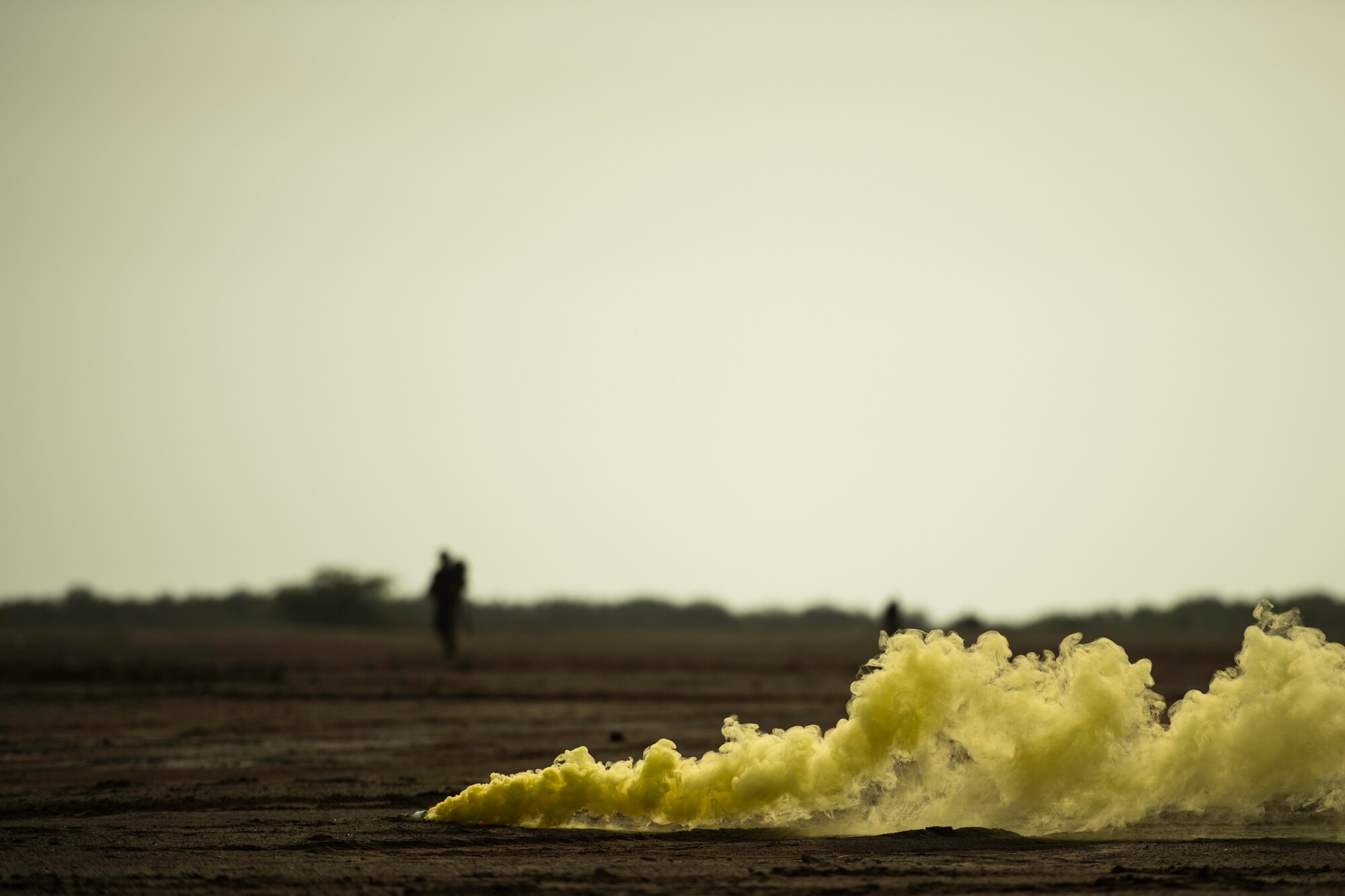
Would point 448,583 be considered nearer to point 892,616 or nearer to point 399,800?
point 892,616

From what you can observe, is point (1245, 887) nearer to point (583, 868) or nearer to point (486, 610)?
point (583, 868)

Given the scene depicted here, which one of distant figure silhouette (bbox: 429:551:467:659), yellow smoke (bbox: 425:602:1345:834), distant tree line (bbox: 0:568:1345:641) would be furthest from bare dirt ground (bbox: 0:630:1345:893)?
distant tree line (bbox: 0:568:1345:641)

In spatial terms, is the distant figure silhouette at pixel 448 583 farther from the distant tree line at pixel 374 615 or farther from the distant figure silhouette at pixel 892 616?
the distant tree line at pixel 374 615

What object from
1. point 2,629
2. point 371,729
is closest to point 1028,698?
point 371,729

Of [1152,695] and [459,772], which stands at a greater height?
[1152,695]

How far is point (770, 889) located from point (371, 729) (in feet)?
43.4

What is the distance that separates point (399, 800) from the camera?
13.8 meters

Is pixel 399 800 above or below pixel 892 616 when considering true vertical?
below

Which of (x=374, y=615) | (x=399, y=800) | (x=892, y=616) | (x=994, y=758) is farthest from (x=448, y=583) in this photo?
(x=374, y=615)

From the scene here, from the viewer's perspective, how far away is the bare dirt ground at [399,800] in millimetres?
9656

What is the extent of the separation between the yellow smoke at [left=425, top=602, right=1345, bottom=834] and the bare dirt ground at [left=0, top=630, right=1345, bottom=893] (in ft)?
1.25

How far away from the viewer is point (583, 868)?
995 cm

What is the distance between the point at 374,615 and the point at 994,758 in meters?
80.7

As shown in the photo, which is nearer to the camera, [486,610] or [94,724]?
[94,724]
